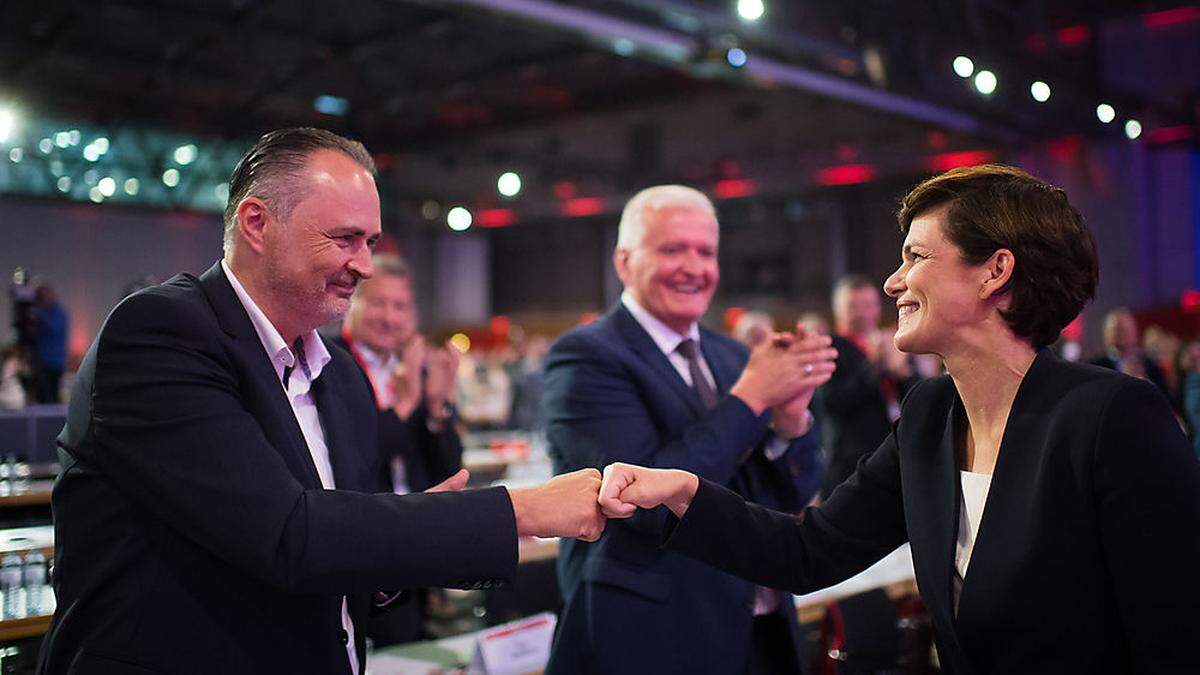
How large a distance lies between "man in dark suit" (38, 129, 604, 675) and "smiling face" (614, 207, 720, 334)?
88 centimetres

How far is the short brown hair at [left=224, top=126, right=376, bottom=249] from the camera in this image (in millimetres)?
1686

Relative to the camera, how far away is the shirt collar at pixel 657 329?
244 cm

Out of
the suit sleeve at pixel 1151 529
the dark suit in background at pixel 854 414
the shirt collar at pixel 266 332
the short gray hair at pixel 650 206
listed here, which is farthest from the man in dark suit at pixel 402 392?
the suit sleeve at pixel 1151 529

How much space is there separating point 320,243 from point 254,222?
0.37 ft

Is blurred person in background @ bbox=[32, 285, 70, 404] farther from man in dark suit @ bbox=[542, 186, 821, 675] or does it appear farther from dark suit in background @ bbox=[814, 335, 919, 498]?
dark suit in background @ bbox=[814, 335, 919, 498]

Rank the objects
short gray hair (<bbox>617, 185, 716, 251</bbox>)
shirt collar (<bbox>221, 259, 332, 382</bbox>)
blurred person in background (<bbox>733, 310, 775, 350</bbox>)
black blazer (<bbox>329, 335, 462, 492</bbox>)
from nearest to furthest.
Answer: shirt collar (<bbox>221, 259, 332, 382</bbox>) → short gray hair (<bbox>617, 185, 716, 251</bbox>) → blurred person in background (<bbox>733, 310, 775, 350</bbox>) → black blazer (<bbox>329, 335, 462, 492</bbox>)

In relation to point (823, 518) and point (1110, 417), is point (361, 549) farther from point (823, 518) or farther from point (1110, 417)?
point (1110, 417)

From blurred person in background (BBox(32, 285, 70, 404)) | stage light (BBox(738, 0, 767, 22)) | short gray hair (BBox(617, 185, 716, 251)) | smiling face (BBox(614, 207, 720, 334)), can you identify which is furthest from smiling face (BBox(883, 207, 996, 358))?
stage light (BBox(738, 0, 767, 22))

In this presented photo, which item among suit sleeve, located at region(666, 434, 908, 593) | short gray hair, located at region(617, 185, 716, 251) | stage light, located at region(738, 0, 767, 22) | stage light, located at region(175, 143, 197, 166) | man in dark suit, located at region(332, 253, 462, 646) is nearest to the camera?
suit sleeve, located at region(666, 434, 908, 593)

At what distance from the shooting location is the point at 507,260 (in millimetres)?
24469

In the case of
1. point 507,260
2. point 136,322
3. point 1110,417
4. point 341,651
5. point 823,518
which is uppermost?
point 507,260

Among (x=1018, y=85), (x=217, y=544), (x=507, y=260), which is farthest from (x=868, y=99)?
(x=507, y=260)

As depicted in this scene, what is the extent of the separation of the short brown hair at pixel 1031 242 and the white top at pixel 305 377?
3.54ft

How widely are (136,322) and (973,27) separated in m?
8.95
